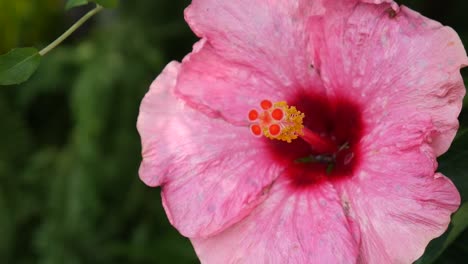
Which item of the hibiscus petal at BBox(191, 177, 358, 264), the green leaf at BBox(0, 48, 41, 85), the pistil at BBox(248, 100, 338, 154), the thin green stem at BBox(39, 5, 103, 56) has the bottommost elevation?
the hibiscus petal at BBox(191, 177, 358, 264)

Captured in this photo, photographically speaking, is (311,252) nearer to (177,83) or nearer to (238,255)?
(238,255)

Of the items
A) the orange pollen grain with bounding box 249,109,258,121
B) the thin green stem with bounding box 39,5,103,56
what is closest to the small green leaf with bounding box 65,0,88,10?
the thin green stem with bounding box 39,5,103,56

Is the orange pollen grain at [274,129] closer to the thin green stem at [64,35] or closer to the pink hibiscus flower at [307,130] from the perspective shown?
the pink hibiscus flower at [307,130]

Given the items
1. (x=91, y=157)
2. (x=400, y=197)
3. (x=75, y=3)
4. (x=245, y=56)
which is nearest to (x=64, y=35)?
(x=75, y=3)

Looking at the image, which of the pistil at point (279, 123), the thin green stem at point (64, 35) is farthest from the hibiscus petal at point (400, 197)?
the thin green stem at point (64, 35)

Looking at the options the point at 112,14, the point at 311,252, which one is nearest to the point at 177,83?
the point at 311,252

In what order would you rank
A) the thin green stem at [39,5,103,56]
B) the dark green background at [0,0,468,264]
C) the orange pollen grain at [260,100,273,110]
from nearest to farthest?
the thin green stem at [39,5,103,56]
the orange pollen grain at [260,100,273,110]
the dark green background at [0,0,468,264]

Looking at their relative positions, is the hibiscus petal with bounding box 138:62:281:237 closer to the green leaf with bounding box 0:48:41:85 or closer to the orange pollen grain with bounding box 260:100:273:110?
the orange pollen grain with bounding box 260:100:273:110
